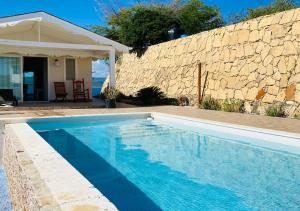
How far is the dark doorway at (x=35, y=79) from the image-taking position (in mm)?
17344

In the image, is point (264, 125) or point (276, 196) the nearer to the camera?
point (276, 196)

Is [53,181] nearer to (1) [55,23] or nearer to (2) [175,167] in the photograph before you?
(2) [175,167]

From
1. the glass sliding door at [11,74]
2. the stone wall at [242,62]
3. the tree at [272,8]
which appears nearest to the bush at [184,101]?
the stone wall at [242,62]

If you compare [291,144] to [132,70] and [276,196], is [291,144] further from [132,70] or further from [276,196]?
[132,70]

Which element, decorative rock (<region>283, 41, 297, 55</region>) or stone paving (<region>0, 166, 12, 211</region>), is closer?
stone paving (<region>0, 166, 12, 211</region>)

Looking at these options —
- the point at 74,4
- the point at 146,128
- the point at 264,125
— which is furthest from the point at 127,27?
the point at 74,4

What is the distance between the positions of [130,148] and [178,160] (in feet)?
4.79

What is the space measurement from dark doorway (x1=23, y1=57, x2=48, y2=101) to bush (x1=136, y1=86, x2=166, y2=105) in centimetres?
494

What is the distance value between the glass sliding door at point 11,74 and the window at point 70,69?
2354mm

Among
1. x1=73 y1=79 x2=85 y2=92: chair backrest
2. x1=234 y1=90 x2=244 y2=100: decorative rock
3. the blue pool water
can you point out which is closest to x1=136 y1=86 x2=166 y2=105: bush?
x1=73 y1=79 x2=85 y2=92: chair backrest

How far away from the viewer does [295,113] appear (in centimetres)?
1066

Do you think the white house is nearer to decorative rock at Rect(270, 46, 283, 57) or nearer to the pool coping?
decorative rock at Rect(270, 46, 283, 57)

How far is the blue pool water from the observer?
4.62 m

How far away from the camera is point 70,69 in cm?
1761
